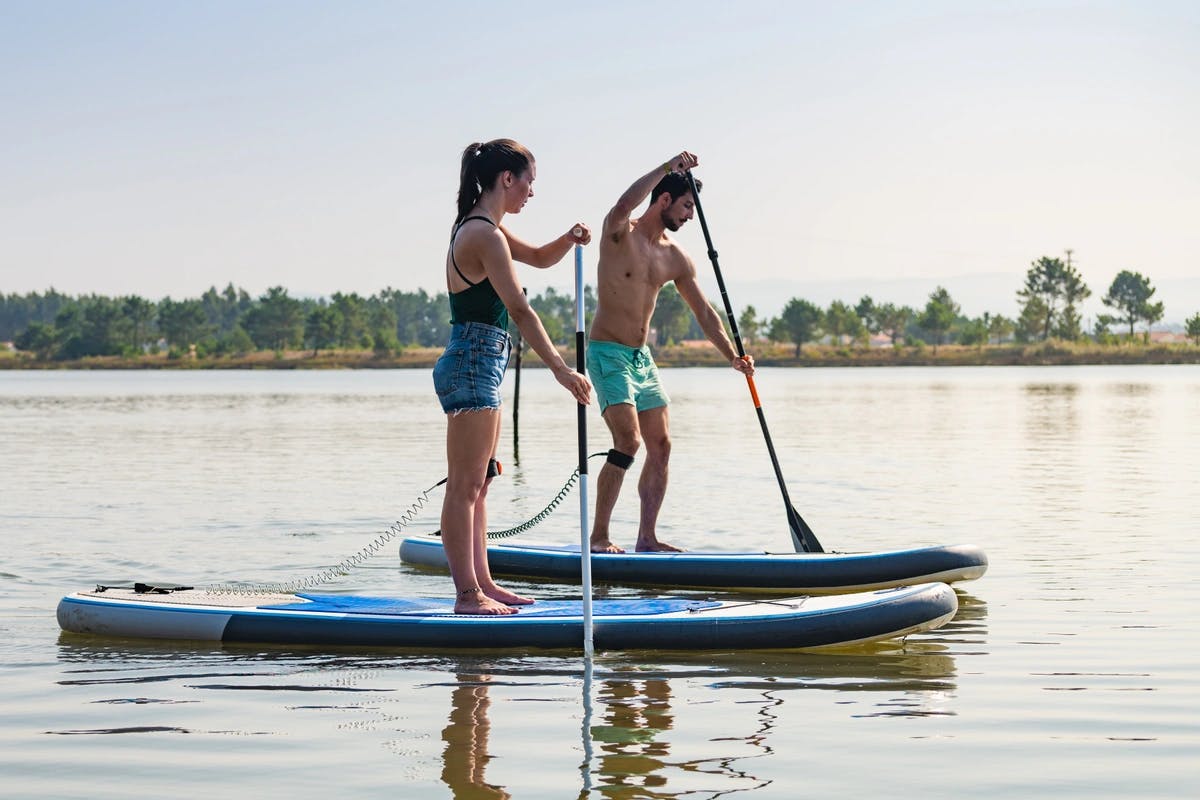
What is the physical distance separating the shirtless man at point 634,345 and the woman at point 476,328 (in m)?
2.38

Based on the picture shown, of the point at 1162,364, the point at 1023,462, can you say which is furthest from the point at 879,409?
the point at 1162,364

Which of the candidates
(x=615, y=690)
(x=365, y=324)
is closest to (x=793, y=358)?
(x=365, y=324)

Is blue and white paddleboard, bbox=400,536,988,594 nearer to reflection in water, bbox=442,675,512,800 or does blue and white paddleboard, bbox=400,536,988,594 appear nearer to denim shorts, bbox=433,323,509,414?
denim shorts, bbox=433,323,509,414

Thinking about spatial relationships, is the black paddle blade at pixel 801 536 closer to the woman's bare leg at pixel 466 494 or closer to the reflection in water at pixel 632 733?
the woman's bare leg at pixel 466 494

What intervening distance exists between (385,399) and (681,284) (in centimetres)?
4260

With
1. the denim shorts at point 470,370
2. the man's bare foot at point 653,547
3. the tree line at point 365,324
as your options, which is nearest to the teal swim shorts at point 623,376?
the man's bare foot at point 653,547

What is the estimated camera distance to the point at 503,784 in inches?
206

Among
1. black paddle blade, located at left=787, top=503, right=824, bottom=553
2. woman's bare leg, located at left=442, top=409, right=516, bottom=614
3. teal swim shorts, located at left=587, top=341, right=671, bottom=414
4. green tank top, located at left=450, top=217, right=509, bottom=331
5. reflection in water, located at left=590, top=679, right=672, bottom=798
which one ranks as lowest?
reflection in water, located at left=590, top=679, right=672, bottom=798

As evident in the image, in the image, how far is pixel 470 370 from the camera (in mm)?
7457

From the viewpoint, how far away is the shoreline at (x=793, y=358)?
121812 mm

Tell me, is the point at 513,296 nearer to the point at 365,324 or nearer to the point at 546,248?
the point at 546,248

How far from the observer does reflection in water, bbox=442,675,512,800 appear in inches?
204

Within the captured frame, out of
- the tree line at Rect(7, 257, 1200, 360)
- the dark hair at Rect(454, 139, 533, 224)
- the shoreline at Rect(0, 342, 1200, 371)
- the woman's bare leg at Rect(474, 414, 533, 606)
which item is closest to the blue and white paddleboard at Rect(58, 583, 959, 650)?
the woman's bare leg at Rect(474, 414, 533, 606)

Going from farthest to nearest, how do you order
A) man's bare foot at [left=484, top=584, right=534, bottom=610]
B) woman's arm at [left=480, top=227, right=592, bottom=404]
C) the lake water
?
man's bare foot at [left=484, top=584, right=534, bottom=610], woman's arm at [left=480, top=227, right=592, bottom=404], the lake water
